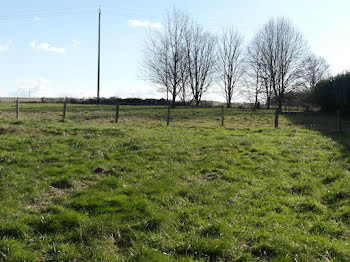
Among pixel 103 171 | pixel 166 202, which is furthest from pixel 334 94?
pixel 166 202

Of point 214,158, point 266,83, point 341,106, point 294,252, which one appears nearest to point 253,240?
point 294,252

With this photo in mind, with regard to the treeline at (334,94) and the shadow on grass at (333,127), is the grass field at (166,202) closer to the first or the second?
the shadow on grass at (333,127)

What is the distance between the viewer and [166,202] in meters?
6.84

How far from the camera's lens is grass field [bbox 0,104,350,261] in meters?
4.86

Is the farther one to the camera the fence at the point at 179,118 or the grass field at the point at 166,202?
the fence at the point at 179,118

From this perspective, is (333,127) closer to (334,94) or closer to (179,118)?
(179,118)

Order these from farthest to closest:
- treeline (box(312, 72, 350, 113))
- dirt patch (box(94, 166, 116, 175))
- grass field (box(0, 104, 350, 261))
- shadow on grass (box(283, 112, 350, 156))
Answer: treeline (box(312, 72, 350, 113)) → shadow on grass (box(283, 112, 350, 156)) → dirt patch (box(94, 166, 116, 175)) → grass field (box(0, 104, 350, 261))

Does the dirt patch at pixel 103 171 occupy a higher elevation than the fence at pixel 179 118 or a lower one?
lower

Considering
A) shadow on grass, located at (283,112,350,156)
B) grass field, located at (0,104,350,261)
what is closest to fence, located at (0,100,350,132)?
shadow on grass, located at (283,112,350,156)

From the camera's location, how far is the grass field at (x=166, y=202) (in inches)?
191

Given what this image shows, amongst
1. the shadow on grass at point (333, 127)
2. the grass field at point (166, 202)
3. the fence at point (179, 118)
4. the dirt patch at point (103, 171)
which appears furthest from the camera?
the fence at point (179, 118)

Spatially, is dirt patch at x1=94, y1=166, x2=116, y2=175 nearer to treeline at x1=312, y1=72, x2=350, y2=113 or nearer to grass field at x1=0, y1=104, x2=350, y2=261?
grass field at x1=0, y1=104, x2=350, y2=261

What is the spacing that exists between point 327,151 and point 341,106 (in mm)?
26655

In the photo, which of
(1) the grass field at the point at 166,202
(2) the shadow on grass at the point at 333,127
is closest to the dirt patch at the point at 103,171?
(1) the grass field at the point at 166,202
